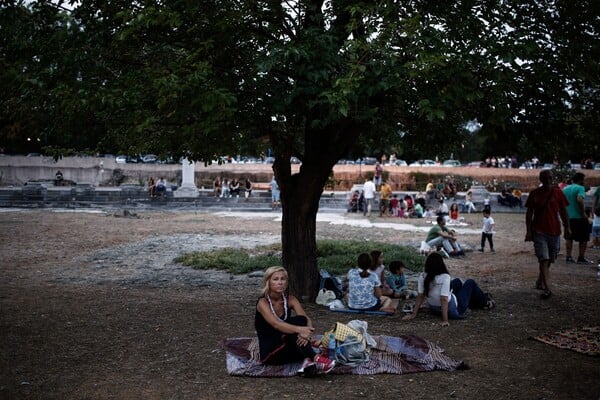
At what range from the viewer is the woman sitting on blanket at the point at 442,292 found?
7.57m

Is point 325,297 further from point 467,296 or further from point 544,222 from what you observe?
point 544,222

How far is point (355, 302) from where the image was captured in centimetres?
828

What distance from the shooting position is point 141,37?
24.0ft

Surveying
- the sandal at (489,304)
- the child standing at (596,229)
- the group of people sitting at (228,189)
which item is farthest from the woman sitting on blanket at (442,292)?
the group of people sitting at (228,189)

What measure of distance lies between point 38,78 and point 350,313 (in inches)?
199

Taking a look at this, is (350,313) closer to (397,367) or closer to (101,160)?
(397,367)

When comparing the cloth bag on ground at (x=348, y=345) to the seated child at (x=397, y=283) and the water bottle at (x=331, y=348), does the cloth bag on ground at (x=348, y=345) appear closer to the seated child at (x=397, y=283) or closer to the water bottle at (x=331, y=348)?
the water bottle at (x=331, y=348)

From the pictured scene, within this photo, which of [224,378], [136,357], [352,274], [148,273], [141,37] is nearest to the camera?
[224,378]

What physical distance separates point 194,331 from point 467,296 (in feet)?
12.2

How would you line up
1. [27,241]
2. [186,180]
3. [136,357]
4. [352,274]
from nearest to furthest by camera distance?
[136,357]
[352,274]
[27,241]
[186,180]

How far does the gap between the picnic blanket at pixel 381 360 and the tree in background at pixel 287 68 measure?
8.05 feet

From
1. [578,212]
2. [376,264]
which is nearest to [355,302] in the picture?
[376,264]

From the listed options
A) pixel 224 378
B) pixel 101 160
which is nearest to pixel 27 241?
pixel 224 378

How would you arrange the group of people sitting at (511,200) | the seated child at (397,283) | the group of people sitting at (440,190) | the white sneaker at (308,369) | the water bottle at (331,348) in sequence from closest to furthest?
1. the white sneaker at (308,369)
2. the water bottle at (331,348)
3. the seated child at (397,283)
4. the group of people sitting at (511,200)
5. the group of people sitting at (440,190)
